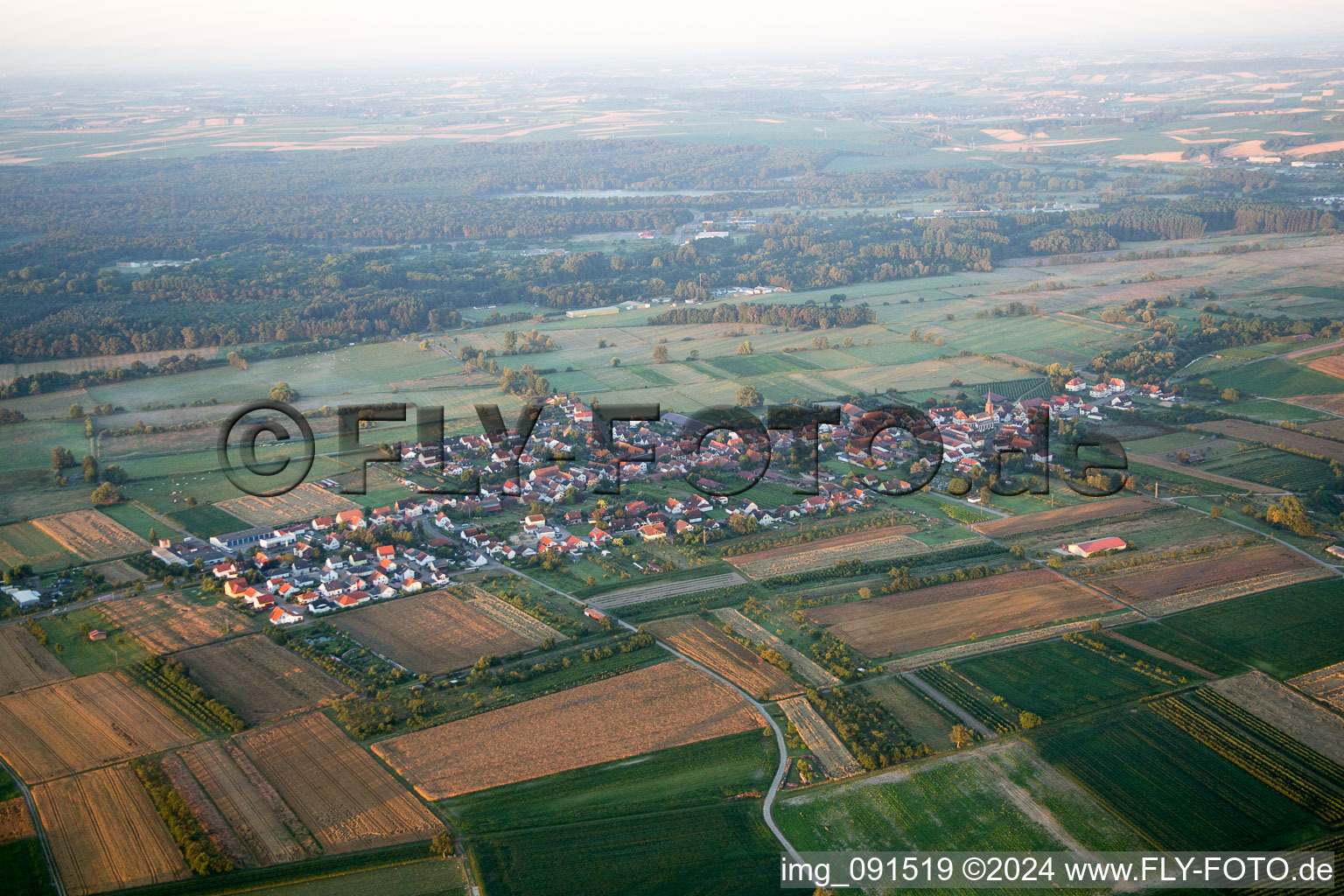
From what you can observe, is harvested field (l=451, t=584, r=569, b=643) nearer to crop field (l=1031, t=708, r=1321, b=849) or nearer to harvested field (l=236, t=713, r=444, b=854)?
harvested field (l=236, t=713, r=444, b=854)

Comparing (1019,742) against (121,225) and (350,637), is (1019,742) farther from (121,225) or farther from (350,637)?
(121,225)

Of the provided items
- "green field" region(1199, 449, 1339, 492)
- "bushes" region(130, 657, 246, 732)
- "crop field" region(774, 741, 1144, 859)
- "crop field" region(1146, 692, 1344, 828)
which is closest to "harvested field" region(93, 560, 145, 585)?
"bushes" region(130, 657, 246, 732)

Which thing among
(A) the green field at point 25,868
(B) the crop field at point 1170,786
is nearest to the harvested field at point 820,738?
(B) the crop field at point 1170,786

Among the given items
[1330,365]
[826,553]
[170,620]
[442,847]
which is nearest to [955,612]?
[826,553]

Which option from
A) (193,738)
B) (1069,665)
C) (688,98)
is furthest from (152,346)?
(688,98)

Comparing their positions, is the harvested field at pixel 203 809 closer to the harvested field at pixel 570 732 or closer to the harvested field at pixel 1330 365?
the harvested field at pixel 570 732
